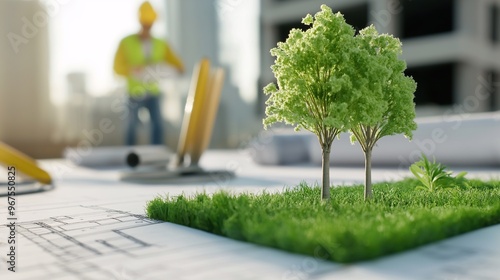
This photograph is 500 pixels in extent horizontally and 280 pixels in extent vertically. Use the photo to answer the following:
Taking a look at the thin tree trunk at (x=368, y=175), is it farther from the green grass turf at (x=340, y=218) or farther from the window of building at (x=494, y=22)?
the window of building at (x=494, y=22)

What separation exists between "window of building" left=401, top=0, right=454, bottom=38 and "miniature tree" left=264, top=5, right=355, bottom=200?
20.8 metres

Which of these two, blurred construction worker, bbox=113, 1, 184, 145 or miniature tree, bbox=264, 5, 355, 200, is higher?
blurred construction worker, bbox=113, 1, 184, 145

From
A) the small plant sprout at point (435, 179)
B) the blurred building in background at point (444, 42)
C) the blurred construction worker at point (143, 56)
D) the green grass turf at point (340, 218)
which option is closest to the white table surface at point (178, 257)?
the green grass turf at point (340, 218)

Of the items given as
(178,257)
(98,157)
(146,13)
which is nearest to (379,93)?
(178,257)

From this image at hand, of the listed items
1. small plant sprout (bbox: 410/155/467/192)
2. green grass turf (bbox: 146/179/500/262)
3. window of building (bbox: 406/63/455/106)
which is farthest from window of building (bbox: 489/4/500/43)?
green grass turf (bbox: 146/179/500/262)

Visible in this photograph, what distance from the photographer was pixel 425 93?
2462cm

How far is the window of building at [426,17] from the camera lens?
76.2 ft

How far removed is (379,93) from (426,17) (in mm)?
21582

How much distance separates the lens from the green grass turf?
2.96 meters

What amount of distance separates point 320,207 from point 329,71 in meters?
1.17

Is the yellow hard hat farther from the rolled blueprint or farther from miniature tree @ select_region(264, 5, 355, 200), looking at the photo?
miniature tree @ select_region(264, 5, 355, 200)

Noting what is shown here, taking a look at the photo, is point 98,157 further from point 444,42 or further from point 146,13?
point 444,42

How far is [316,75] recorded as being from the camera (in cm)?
437

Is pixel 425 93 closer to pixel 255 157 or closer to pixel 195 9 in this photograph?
pixel 195 9
